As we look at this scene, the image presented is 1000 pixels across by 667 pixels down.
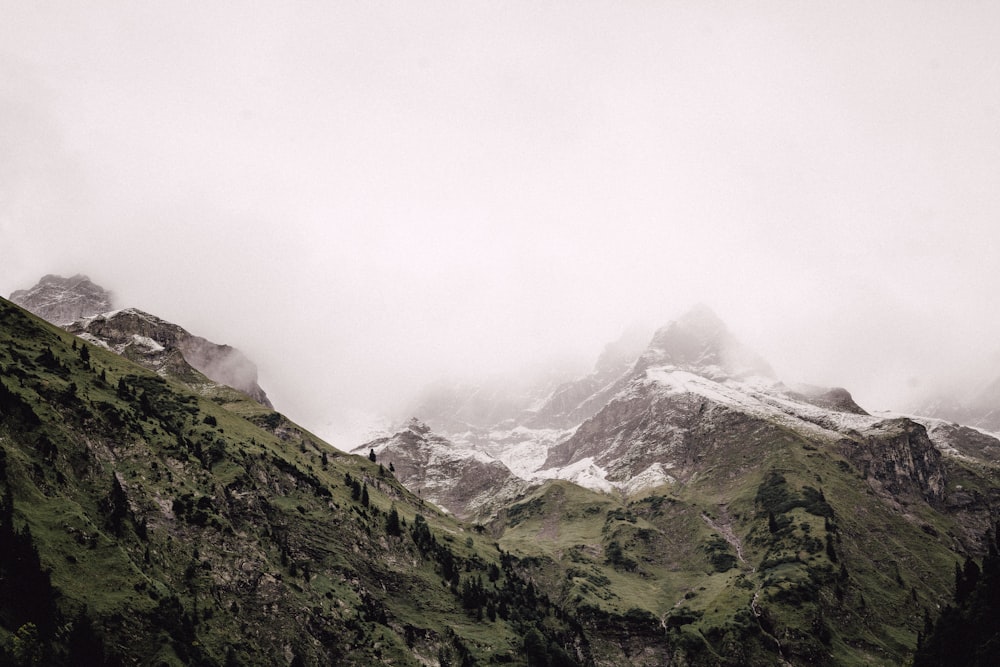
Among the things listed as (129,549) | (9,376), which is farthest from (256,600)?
(9,376)

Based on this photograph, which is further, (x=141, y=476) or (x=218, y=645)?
(x=141, y=476)

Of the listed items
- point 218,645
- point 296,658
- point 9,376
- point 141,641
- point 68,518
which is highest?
point 9,376

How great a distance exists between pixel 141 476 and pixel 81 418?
25366mm

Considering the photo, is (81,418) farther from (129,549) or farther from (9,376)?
(129,549)

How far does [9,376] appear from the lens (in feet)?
Result: 604

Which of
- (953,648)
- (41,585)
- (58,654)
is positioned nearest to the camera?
(58,654)

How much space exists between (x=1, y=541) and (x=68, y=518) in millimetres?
24842

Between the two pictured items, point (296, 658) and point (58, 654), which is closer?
point (58, 654)

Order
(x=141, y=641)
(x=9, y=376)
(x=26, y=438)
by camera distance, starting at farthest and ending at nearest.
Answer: (x=9, y=376) → (x=26, y=438) → (x=141, y=641)

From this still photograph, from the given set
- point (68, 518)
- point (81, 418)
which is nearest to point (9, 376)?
point (81, 418)

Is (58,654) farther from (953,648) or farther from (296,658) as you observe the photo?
(953,648)

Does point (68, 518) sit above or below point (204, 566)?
above

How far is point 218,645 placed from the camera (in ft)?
547

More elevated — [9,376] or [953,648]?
[9,376]
